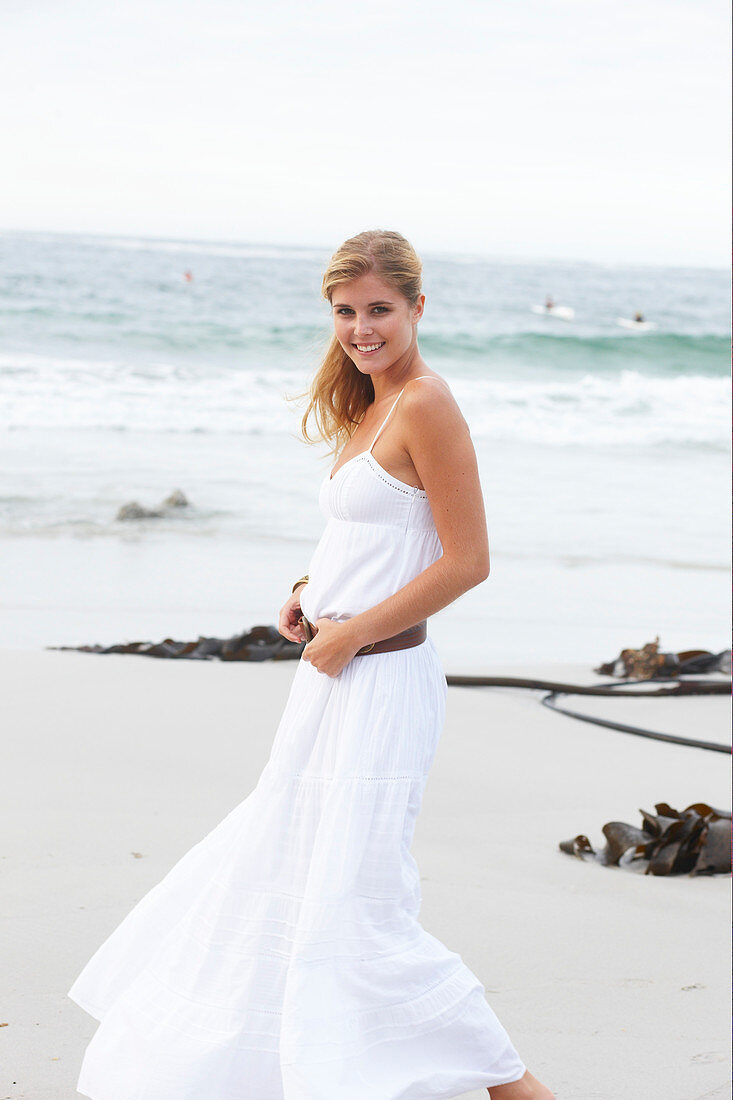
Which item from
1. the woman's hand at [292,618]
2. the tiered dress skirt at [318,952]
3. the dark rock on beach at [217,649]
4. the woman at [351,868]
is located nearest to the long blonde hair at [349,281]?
the woman at [351,868]

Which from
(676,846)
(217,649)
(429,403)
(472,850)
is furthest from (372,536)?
(217,649)

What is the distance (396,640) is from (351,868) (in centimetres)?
44

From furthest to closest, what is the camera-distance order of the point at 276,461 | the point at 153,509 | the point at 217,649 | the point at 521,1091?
the point at 276,461, the point at 153,509, the point at 217,649, the point at 521,1091

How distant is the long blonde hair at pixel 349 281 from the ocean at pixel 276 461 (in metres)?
0.14

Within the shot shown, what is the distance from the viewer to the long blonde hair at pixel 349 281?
227 cm

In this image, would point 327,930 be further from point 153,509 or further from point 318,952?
point 153,509

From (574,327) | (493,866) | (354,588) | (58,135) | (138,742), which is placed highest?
(58,135)

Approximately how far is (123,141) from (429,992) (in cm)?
3031

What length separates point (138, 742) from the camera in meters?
4.80

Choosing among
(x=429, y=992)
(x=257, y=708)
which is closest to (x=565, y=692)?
(x=257, y=708)

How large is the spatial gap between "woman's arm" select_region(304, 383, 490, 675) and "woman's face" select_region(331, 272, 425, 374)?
0.13 meters

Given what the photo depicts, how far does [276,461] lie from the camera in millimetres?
13430

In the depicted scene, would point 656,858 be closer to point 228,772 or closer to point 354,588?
point 228,772

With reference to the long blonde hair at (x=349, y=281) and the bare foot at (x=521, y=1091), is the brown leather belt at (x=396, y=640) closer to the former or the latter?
the long blonde hair at (x=349, y=281)
